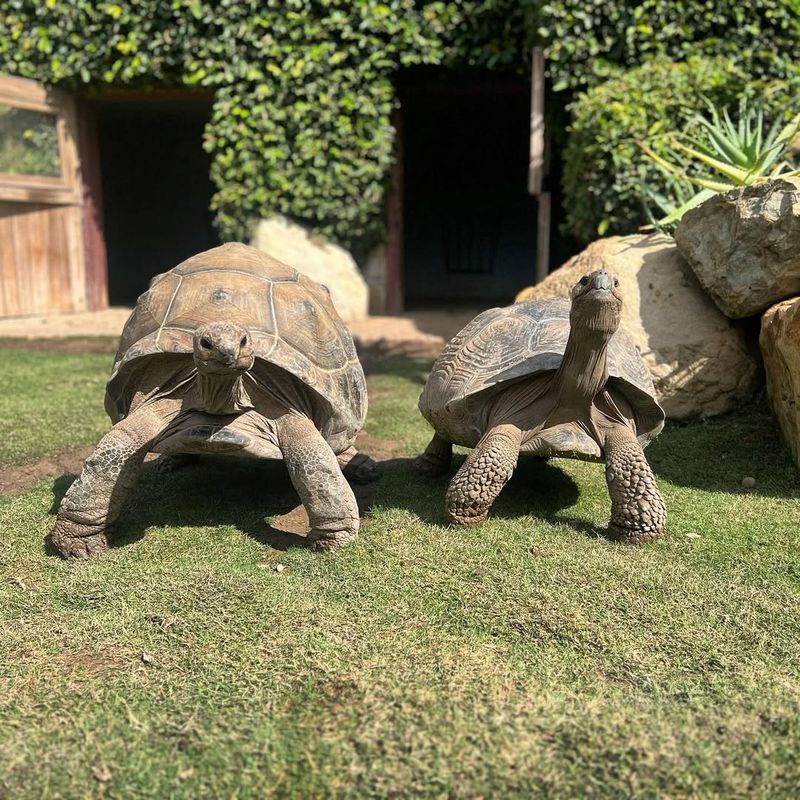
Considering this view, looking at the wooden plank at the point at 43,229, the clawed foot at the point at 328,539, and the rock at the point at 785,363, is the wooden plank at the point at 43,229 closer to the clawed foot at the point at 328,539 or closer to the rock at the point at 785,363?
the clawed foot at the point at 328,539

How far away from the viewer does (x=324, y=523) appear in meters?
2.63

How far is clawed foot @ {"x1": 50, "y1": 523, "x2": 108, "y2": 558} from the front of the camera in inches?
101

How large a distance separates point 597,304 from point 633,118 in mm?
4536

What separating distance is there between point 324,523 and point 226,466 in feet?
4.08

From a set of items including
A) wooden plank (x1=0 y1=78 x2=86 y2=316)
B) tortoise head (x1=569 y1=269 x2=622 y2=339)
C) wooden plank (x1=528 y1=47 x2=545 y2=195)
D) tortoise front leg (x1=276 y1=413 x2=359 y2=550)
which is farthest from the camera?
wooden plank (x1=0 y1=78 x2=86 y2=316)

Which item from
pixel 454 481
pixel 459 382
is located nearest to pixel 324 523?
pixel 454 481

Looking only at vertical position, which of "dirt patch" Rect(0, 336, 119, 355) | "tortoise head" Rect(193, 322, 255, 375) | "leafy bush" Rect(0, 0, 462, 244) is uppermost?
"leafy bush" Rect(0, 0, 462, 244)

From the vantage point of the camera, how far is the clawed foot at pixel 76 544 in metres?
2.57

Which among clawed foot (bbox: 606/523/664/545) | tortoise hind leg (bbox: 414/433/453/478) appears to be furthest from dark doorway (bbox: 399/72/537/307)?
clawed foot (bbox: 606/523/664/545)

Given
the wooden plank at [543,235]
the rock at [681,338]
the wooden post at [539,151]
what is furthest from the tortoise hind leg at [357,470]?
the wooden plank at [543,235]

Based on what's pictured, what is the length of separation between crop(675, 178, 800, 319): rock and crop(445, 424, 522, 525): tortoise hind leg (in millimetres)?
2043

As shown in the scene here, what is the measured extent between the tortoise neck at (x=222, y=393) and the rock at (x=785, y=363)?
2469 mm

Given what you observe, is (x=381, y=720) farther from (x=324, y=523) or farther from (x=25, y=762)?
(x=324, y=523)

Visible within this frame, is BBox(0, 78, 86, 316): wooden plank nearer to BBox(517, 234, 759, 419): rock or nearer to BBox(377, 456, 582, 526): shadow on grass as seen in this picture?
BBox(377, 456, 582, 526): shadow on grass
